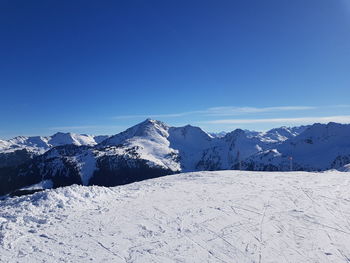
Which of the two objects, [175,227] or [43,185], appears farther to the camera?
[43,185]

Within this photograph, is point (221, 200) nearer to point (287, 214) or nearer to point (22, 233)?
point (287, 214)

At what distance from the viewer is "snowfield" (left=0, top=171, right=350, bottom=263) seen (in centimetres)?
1151

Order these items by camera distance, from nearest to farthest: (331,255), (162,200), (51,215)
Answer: (331,255), (51,215), (162,200)

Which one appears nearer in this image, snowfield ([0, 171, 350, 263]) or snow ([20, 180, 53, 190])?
snowfield ([0, 171, 350, 263])

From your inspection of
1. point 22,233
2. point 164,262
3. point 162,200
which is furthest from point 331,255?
point 22,233

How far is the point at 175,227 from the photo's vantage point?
14344mm

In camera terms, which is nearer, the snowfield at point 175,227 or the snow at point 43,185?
the snowfield at point 175,227

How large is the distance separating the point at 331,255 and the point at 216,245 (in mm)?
4927

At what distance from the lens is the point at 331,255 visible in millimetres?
11938

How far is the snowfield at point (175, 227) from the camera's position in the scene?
37.8 feet

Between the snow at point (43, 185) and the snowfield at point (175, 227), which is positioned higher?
the snowfield at point (175, 227)

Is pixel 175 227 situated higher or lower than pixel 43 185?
higher

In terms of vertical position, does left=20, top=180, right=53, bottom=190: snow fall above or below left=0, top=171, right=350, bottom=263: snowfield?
below

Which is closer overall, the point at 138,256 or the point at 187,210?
the point at 138,256
